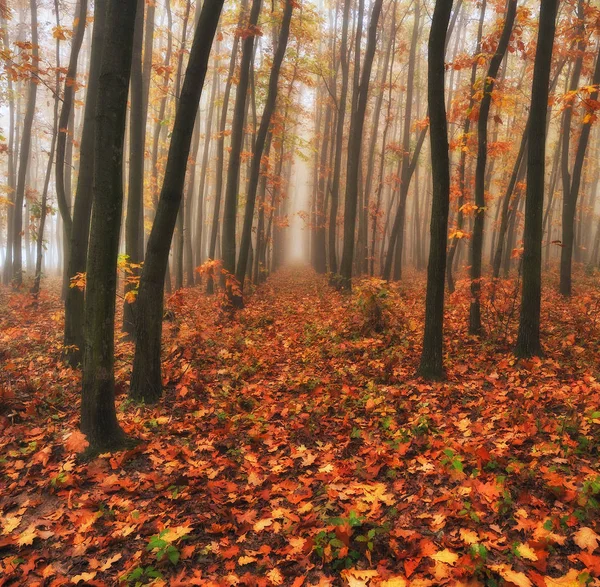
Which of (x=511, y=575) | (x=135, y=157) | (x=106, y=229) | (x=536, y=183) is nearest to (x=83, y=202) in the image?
(x=135, y=157)

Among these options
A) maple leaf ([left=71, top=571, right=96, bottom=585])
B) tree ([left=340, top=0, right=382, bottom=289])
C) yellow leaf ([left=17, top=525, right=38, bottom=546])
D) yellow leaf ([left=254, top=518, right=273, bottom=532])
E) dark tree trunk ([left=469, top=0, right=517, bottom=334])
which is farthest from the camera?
tree ([left=340, top=0, right=382, bottom=289])

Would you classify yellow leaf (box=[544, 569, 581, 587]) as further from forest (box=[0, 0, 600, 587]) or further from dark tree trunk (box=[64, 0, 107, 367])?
dark tree trunk (box=[64, 0, 107, 367])

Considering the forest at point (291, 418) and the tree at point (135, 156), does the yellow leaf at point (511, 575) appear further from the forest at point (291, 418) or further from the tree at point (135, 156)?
the tree at point (135, 156)

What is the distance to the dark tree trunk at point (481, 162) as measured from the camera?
7527 millimetres

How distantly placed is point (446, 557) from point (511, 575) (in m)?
0.42

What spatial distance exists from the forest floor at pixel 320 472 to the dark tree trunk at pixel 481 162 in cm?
80

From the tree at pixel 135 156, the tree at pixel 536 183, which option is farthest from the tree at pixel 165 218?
the tree at pixel 536 183

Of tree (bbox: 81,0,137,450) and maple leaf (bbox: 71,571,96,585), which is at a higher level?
tree (bbox: 81,0,137,450)

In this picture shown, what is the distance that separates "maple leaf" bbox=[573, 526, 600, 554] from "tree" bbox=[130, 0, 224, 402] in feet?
17.0

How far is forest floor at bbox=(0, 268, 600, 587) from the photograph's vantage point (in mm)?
3055

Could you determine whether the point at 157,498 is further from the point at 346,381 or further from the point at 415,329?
the point at 415,329

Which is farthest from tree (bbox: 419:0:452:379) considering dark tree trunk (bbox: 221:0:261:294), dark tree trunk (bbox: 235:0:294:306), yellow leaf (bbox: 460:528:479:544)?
dark tree trunk (bbox: 221:0:261:294)

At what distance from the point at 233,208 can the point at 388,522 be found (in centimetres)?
1004

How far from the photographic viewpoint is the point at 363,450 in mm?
4715
